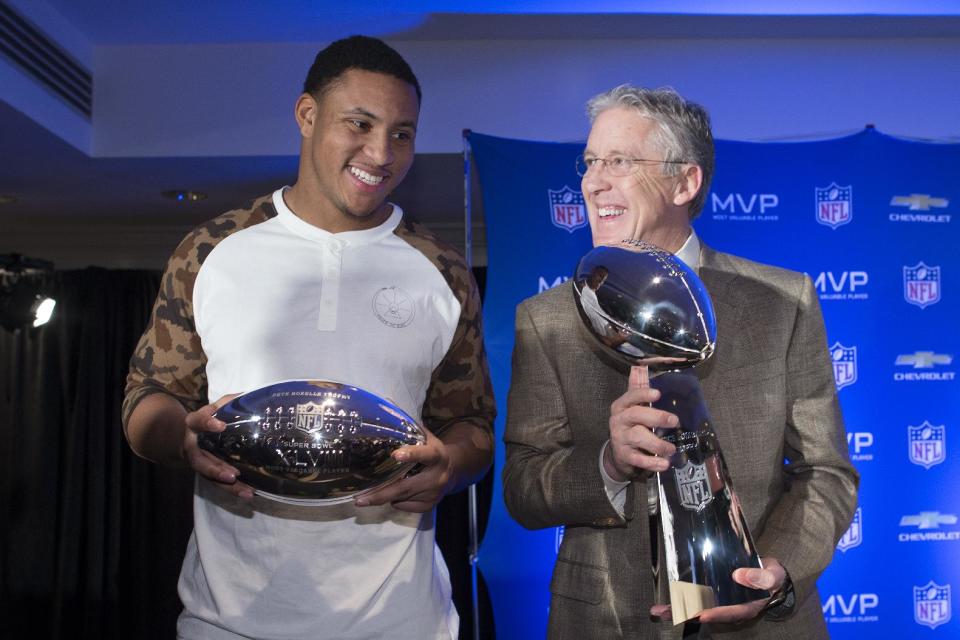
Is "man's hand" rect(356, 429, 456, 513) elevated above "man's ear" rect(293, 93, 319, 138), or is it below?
below

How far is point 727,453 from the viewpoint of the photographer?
1424 millimetres

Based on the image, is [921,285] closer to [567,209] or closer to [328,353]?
[567,209]

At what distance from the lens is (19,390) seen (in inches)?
236

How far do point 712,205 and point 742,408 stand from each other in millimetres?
2137

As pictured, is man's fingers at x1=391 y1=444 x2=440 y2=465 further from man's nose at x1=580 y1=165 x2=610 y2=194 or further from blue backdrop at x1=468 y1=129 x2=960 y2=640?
blue backdrop at x1=468 y1=129 x2=960 y2=640

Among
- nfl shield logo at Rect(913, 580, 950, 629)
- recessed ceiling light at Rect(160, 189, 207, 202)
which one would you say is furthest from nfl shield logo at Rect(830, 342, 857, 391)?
recessed ceiling light at Rect(160, 189, 207, 202)

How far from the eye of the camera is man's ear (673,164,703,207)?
4.91 feet

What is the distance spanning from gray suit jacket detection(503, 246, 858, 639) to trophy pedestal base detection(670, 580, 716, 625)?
0.26 metres

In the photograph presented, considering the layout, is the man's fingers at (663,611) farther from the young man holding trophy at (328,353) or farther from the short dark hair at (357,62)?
the short dark hair at (357,62)

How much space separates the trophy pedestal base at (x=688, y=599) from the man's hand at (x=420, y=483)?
1.14 feet

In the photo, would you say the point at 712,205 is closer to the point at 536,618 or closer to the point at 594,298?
the point at 536,618

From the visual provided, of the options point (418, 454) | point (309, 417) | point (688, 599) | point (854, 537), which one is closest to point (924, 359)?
point (854, 537)

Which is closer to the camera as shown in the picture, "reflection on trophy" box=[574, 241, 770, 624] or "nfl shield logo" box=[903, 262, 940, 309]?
"reflection on trophy" box=[574, 241, 770, 624]

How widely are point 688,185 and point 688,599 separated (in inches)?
28.7
